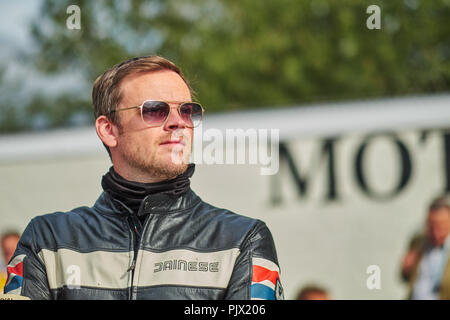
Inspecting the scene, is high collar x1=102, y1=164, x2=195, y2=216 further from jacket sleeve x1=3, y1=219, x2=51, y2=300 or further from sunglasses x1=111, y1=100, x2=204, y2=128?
jacket sleeve x1=3, y1=219, x2=51, y2=300

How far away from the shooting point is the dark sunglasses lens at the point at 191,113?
1933 millimetres

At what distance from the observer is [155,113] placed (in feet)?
6.22

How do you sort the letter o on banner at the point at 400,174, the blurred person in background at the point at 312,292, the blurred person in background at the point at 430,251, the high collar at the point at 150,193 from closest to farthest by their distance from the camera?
the high collar at the point at 150,193 < the blurred person in background at the point at 430,251 < the blurred person in background at the point at 312,292 < the letter o on banner at the point at 400,174

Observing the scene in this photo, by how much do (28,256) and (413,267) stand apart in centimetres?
522

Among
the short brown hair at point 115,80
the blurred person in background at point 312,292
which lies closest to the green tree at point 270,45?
the blurred person in background at point 312,292

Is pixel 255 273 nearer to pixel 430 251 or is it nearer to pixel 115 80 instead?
pixel 115 80

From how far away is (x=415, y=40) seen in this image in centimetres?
1320

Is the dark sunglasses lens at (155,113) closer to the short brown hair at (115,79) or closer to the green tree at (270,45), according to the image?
the short brown hair at (115,79)

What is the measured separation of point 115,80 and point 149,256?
1.62 feet

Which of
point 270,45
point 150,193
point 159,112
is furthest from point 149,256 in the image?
point 270,45

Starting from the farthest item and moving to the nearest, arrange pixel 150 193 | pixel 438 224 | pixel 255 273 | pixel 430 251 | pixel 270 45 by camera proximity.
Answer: pixel 270 45 < pixel 438 224 < pixel 430 251 < pixel 150 193 < pixel 255 273

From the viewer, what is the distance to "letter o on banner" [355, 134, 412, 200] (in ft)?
22.6

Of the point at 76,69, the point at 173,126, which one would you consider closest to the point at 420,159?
the point at 173,126
